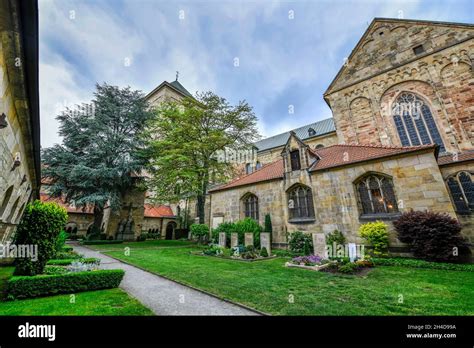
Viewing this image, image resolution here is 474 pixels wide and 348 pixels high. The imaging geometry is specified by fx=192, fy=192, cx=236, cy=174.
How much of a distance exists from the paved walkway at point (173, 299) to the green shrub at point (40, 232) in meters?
2.43

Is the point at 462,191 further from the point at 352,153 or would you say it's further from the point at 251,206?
the point at 251,206

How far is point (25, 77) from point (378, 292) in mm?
9482

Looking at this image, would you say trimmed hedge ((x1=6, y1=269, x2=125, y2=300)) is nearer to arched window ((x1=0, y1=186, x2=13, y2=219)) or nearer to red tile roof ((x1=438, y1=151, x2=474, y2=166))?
arched window ((x1=0, y1=186, x2=13, y2=219))

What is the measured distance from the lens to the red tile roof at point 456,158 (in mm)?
11363

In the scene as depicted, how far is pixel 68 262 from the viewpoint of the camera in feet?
27.2

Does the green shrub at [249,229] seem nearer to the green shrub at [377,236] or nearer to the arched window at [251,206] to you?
the arched window at [251,206]

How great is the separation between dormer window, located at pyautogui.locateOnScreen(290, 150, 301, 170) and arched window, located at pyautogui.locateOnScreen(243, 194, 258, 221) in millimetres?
3998

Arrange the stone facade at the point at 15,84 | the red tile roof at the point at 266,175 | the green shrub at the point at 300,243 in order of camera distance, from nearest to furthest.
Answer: the stone facade at the point at 15,84
the green shrub at the point at 300,243
the red tile roof at the point at 266,175

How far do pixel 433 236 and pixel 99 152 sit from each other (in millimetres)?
26902

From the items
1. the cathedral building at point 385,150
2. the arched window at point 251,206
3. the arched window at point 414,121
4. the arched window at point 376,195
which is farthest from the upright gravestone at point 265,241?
the arched window at point 414,121

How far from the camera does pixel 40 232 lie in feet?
19.6

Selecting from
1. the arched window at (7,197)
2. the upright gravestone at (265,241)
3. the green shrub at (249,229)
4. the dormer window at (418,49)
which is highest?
the dormer window at (418,49)

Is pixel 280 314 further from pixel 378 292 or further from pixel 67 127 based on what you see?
pixel 67 127
